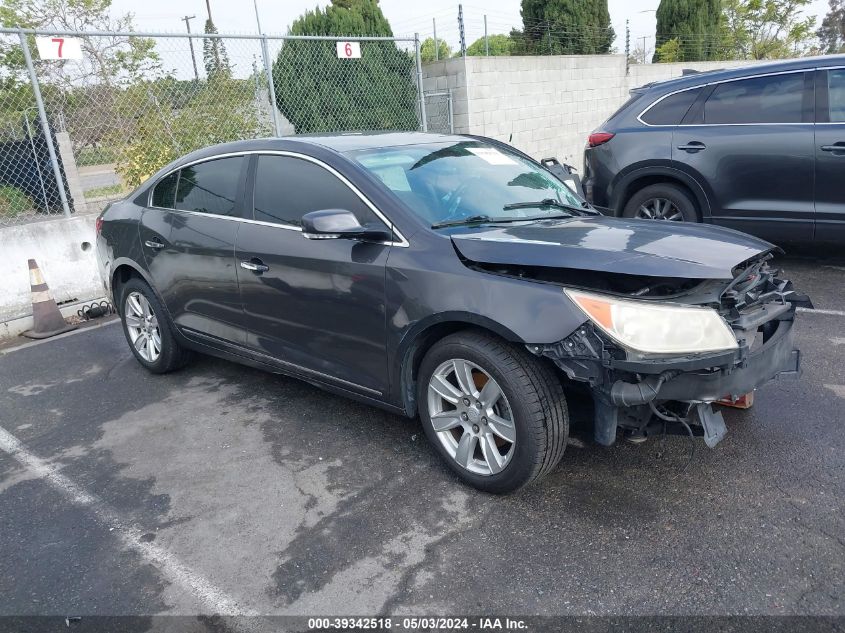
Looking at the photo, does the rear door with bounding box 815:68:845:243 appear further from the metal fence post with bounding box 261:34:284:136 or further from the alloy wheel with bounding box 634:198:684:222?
the metal fence post with bounding box 261:34:284:136

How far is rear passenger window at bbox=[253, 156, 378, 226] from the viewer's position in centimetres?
366

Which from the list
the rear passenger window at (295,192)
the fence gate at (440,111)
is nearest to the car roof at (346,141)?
the rear passenger window at (295,192)

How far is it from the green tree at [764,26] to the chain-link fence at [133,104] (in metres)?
22.6

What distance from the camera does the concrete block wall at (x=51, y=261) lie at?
6.78m

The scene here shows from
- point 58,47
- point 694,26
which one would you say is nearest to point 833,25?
point 694,26

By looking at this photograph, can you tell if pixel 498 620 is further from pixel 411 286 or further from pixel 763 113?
pixel 763 113

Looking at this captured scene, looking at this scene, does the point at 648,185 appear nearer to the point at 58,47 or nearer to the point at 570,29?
the point at 58,47

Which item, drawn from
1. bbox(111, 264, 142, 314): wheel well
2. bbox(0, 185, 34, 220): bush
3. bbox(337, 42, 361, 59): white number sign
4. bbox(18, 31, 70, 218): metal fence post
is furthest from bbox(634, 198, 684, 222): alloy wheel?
bbox(0, 185, 34, 220): bush

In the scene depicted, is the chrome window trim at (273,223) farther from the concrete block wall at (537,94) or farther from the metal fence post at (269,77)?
the concrete block wall at (537,94)

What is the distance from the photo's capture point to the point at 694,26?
23047mm

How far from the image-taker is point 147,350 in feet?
17.1

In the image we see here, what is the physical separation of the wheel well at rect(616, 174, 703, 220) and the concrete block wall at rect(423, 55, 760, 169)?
379cm

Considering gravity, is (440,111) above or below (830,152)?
above

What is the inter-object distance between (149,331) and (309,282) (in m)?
2.02
